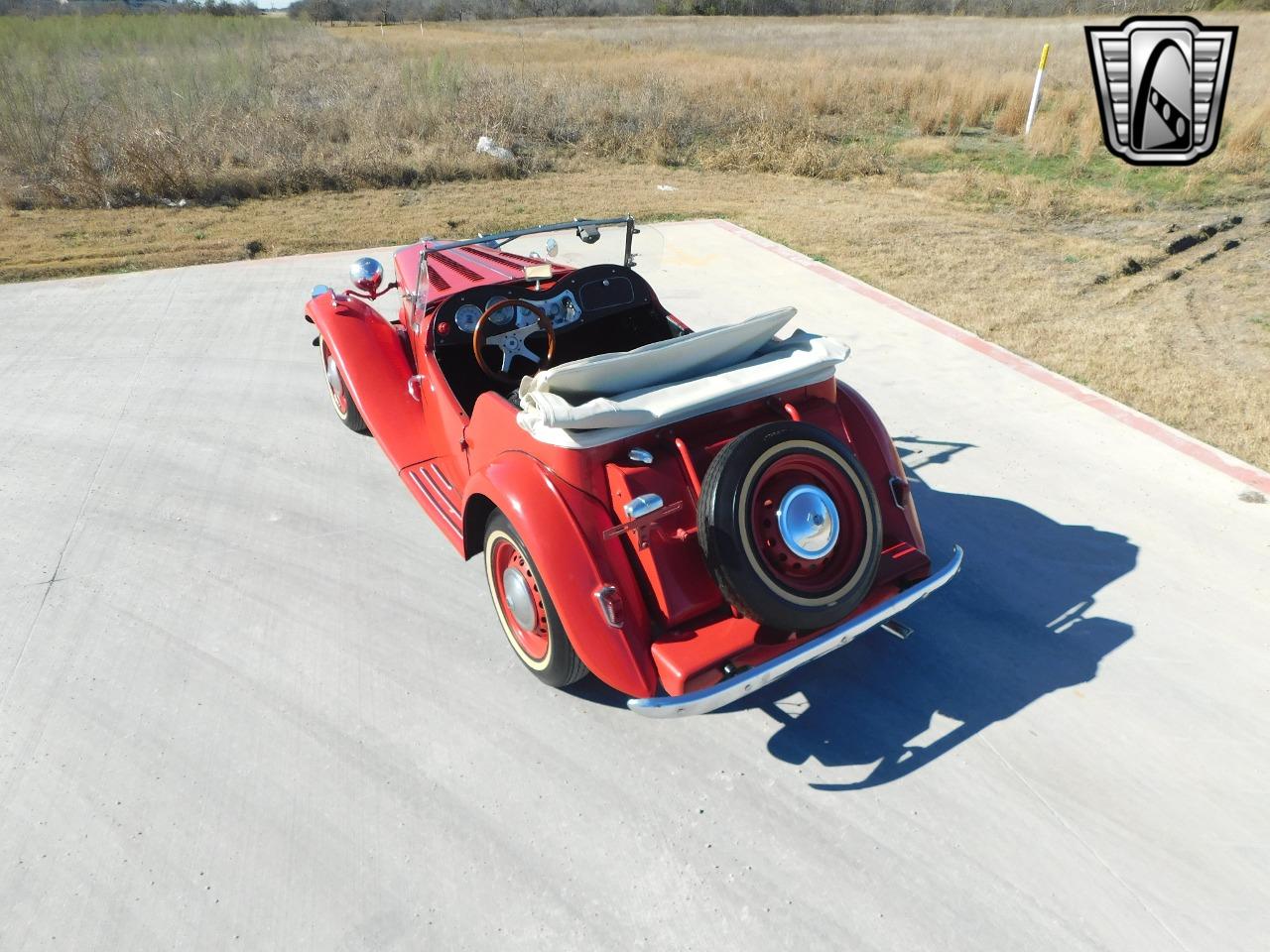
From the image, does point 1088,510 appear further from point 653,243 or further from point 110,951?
point 110,951

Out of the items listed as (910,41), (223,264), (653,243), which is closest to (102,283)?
(223,264)

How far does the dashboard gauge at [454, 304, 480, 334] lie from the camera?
13.8 ft

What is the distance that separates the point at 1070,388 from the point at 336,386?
5.07 metres

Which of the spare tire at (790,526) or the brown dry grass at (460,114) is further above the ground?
the brown dry grass at (460,114)

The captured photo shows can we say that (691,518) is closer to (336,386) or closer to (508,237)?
(508,237)

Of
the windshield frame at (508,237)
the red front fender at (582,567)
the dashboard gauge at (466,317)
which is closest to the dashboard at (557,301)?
the dashboard gauge at (466,317)

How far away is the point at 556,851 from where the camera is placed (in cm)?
272

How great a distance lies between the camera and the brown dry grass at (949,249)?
612 cm

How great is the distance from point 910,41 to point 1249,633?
28852 millimetres

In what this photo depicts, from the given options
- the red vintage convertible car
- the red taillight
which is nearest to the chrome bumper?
the red vintage convertible car

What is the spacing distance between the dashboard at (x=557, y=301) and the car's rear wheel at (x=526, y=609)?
1316 mm

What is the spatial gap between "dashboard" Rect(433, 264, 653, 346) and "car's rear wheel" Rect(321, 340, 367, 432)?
1176mm

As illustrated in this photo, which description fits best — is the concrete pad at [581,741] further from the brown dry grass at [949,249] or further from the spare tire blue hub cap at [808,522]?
the brown dry grass at [949,249]

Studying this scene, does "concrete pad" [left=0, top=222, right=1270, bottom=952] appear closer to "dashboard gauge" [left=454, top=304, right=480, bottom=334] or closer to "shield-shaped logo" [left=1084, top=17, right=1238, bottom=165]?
"dashboard gauge" [left=454, top=304, right=480, bottom=334]
